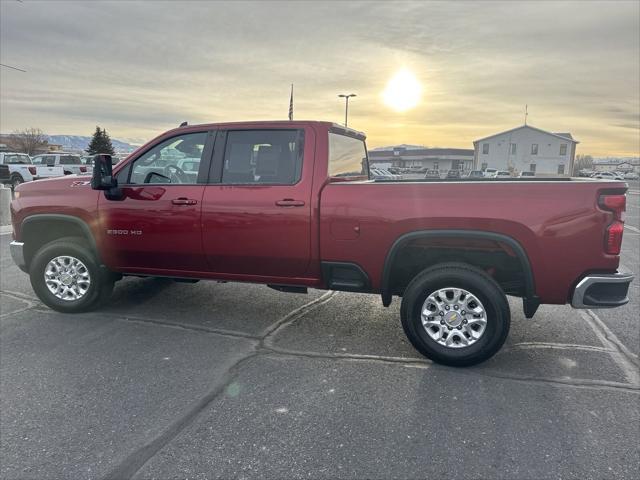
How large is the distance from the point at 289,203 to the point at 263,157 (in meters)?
0.59

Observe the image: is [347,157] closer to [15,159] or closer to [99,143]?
[15,159]

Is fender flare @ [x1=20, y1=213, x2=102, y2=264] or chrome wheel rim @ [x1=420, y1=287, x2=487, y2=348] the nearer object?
chrome wheel rim @ [x1=420, y1=287, x2=487, y2=348]

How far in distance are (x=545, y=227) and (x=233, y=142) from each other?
287 centimetres

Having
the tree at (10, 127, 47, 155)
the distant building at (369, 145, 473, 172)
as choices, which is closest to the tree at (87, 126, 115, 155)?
the tree at (10, 127, 47, 155)

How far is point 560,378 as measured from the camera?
3592mm

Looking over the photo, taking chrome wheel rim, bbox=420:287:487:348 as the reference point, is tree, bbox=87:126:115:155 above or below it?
above

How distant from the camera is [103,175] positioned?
176 inches

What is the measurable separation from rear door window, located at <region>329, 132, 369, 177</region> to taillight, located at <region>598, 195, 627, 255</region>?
2.22m

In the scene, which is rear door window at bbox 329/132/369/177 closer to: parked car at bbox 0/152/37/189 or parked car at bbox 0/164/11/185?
parked car at bbox 0/152/37/189

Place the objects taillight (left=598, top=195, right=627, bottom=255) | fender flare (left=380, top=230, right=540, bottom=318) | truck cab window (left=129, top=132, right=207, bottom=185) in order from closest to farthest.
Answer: taillight (left=598, top=195, right=627, bottom=255) < fender flare (left=380, top=230, right=540, bottom=318) < truck cab window (left=129, top=132, right=207, bottom=185)

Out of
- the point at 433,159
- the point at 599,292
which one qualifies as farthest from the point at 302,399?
the point at 433,159

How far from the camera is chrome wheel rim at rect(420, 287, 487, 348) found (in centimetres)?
371

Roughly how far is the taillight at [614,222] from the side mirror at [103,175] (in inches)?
170

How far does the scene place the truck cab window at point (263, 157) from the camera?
13.8ft
